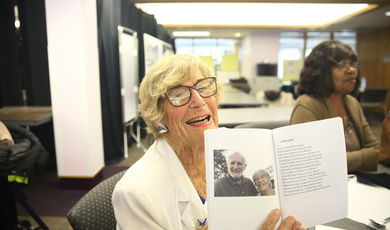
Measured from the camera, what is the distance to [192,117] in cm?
88

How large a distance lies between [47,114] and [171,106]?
1.52 meters

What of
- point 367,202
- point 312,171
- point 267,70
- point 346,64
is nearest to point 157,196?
point 312,171

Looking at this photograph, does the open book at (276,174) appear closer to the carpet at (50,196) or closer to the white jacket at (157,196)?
the white jacket at (157,196)

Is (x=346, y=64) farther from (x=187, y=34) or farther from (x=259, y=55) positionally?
(x=259, y=55)

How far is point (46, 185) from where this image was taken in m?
2.23

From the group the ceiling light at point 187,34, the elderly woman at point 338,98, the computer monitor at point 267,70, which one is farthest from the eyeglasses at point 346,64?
the computer monitor at point 267,70

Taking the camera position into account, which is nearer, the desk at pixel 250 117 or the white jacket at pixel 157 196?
the white jacket at pixel 157 196

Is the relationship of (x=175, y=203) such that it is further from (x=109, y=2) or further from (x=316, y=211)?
(x=109, y=2)

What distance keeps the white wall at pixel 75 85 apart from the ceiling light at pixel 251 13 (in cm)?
54

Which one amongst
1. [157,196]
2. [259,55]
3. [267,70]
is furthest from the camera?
[267,70]

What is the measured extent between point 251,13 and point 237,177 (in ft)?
6.76

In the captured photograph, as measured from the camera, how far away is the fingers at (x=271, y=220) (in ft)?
2.15

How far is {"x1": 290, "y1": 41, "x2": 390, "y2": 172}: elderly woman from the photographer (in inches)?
59.4

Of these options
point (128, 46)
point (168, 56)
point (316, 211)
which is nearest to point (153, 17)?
point (128, 46)
